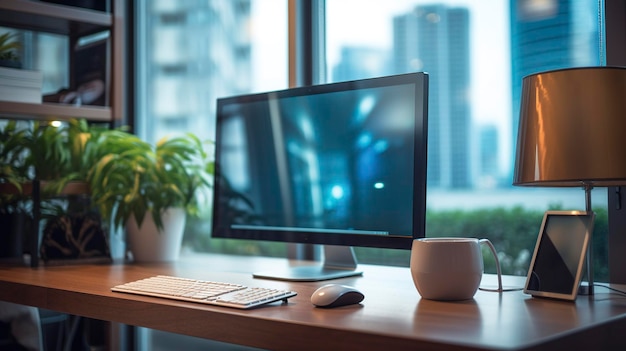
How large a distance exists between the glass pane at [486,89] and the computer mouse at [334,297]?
28.9 inches

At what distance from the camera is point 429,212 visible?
1997 millimetres

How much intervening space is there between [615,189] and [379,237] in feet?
1.86

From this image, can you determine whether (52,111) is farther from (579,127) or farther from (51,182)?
(579,127)

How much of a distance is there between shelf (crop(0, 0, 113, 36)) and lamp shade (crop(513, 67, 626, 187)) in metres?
1.66

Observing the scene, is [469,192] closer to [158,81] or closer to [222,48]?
[222,48]

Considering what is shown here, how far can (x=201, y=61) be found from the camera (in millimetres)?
2668

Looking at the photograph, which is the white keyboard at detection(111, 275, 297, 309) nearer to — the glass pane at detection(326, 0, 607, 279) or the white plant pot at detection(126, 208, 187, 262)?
the white plant pot at detection(126, 208, 187, 262)

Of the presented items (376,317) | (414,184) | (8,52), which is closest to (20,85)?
(8,52)

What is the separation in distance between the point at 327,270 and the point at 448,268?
1.73 feet

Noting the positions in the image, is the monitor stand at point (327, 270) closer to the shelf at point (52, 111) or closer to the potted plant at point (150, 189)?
the potted plant at point (150, 189)

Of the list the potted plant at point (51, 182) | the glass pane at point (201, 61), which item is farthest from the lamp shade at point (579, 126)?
the potted plant at point (51, 182)

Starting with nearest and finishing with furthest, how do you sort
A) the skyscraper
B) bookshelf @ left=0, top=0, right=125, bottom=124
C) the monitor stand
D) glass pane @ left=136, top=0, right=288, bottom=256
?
the monitor stand → the skyscraper → bookshelf @ left=0, top=0, right=125, bottom=124 → glass pane @ left=136, top=0, right=288, bottom=256

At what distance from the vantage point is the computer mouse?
4.04ft

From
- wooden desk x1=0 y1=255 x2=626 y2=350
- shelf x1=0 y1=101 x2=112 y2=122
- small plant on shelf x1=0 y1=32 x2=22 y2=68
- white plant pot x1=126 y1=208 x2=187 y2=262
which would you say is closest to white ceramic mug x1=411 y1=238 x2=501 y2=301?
wooden desk x1=0 y1=255 x2=626 y2=350
